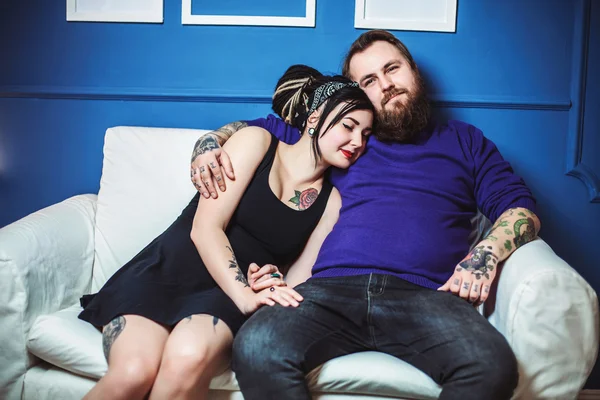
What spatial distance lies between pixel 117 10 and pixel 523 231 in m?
1.64

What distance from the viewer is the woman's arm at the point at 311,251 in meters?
1.76

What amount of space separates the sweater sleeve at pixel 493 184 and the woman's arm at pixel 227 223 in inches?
26.2

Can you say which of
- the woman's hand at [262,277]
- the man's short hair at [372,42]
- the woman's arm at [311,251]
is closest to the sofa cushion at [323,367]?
the woman's hand at [262,277]

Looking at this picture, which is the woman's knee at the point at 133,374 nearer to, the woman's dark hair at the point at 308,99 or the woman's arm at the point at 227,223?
the woman's arm at the point at 227,223

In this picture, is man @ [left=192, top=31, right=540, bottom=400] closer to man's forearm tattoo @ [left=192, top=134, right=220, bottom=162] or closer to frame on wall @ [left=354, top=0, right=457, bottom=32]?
man's forearm tattoo @ [left=192, top=134, right=220, bottom=162]

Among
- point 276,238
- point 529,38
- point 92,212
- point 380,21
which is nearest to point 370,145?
→ point 276,238

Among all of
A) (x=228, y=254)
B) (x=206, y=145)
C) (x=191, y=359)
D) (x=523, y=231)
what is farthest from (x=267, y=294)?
(x=523, y=231)

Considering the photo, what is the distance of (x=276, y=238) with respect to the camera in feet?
5.49

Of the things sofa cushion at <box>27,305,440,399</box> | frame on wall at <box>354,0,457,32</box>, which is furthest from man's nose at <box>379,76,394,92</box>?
sofa cushion at <box>27,305,440,399</box>

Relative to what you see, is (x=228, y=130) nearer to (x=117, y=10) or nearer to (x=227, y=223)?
(x=227, y=223)

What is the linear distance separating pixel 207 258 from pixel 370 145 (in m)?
0.65

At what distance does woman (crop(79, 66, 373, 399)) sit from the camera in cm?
131

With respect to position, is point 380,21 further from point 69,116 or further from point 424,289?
point 69,116

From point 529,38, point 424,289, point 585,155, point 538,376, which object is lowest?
point 538,376
